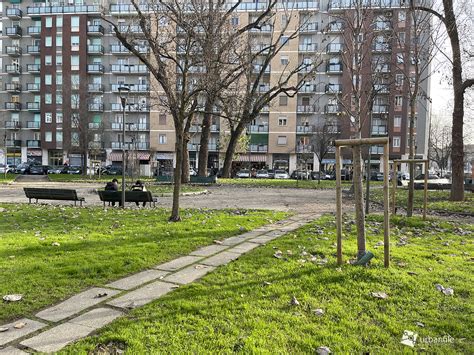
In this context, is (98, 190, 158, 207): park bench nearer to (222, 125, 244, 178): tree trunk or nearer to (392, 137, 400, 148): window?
(222, 125, 244, 178): tree trunk

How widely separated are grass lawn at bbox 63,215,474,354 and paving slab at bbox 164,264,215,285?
191 millimetres

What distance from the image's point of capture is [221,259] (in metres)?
5.79

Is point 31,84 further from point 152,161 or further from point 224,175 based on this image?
point 224,175

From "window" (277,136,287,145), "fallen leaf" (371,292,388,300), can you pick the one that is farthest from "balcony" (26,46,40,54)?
"fallen leaf" (371,292,388,300)

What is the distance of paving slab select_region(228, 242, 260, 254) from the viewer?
634 cm

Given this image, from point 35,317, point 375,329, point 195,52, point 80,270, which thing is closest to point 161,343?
point 35,317

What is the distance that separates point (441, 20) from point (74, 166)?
57188mm

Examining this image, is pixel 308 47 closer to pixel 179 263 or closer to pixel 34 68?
pixel 34 68

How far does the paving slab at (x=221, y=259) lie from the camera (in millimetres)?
5559

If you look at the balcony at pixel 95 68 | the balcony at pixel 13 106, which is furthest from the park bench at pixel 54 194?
the balcony at pixel 13 106

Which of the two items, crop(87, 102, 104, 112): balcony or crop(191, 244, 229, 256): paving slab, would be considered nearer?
crop(191, 244, 229, 256): paving slab

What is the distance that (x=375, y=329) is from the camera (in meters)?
3.38

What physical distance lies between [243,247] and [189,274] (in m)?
1.84

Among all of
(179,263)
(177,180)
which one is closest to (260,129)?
(177,180)
